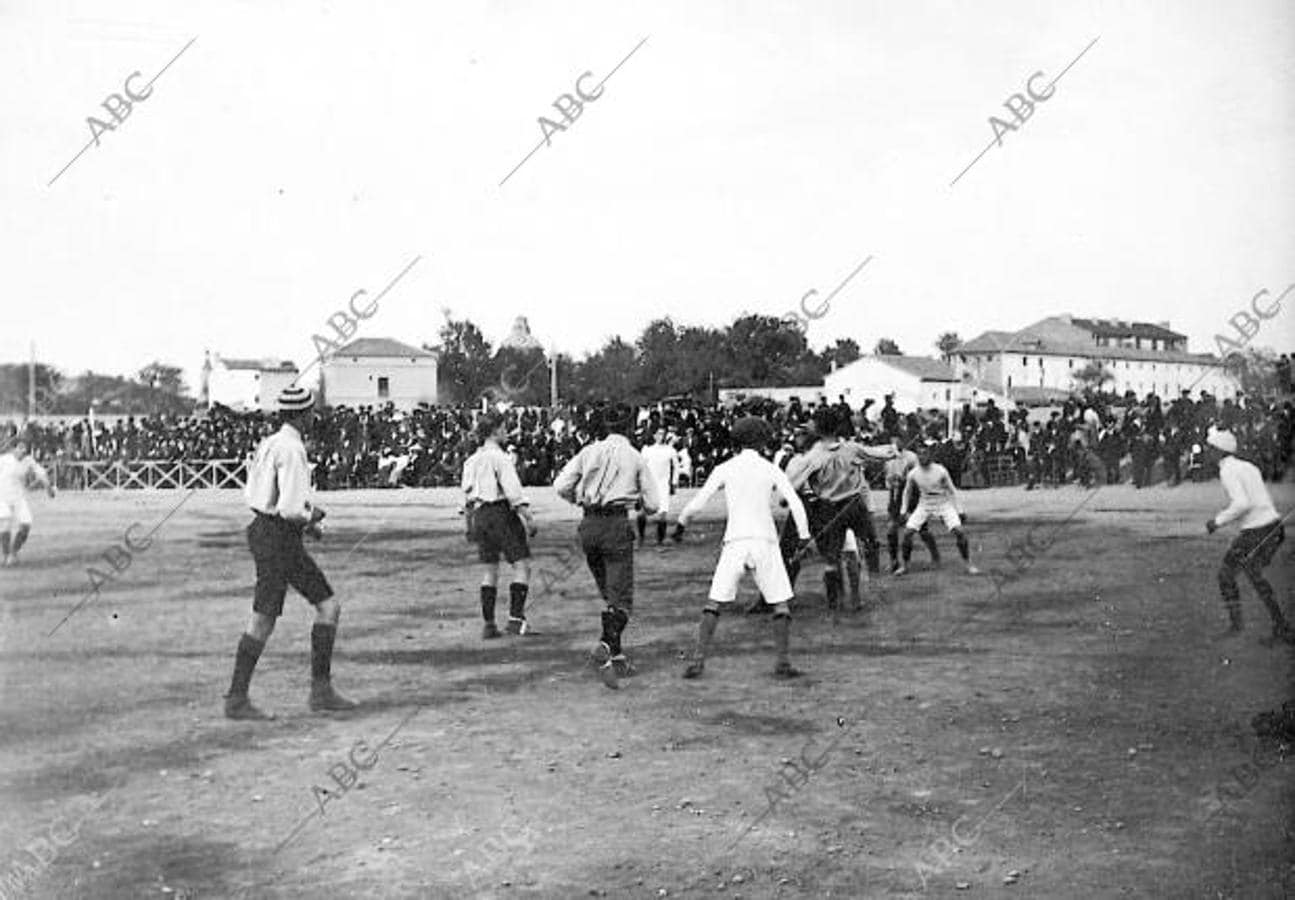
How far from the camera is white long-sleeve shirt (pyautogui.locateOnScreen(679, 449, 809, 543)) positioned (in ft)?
24.3

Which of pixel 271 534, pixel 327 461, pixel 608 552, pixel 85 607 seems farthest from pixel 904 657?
pixel 327 461

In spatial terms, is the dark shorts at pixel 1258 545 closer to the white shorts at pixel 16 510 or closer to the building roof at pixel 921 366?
the white shorts at pixel 16 510

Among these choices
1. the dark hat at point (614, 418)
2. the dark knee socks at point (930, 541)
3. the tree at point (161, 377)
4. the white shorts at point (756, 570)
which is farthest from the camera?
the dark knee socks at point (930, 541)

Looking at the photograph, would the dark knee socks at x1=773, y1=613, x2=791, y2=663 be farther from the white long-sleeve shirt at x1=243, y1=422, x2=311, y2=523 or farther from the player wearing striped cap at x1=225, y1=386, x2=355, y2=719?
the white long-sleeve shirt at x1=243, y1=422, x2=311, y2=523

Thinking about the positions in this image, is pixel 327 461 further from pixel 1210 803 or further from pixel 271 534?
pixel 1210 803

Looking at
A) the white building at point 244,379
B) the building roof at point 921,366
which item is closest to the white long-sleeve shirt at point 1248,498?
the white building at point 244,379

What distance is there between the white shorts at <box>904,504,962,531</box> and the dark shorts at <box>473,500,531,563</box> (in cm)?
444

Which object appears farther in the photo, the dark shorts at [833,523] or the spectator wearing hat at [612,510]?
the dark shorts at [833,523]

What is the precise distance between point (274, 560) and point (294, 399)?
0.93 m

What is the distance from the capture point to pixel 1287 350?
22.4ft

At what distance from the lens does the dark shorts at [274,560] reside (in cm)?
651

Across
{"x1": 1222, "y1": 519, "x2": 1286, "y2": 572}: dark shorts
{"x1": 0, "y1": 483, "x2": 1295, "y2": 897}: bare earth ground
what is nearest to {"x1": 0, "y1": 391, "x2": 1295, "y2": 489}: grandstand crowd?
{"x1": 0, "y1": 483, "x2": 1295, "y2": 897}: bare earth ground

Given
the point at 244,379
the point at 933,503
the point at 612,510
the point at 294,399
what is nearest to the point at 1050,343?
the point at 933,503

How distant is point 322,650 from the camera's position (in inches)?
267
